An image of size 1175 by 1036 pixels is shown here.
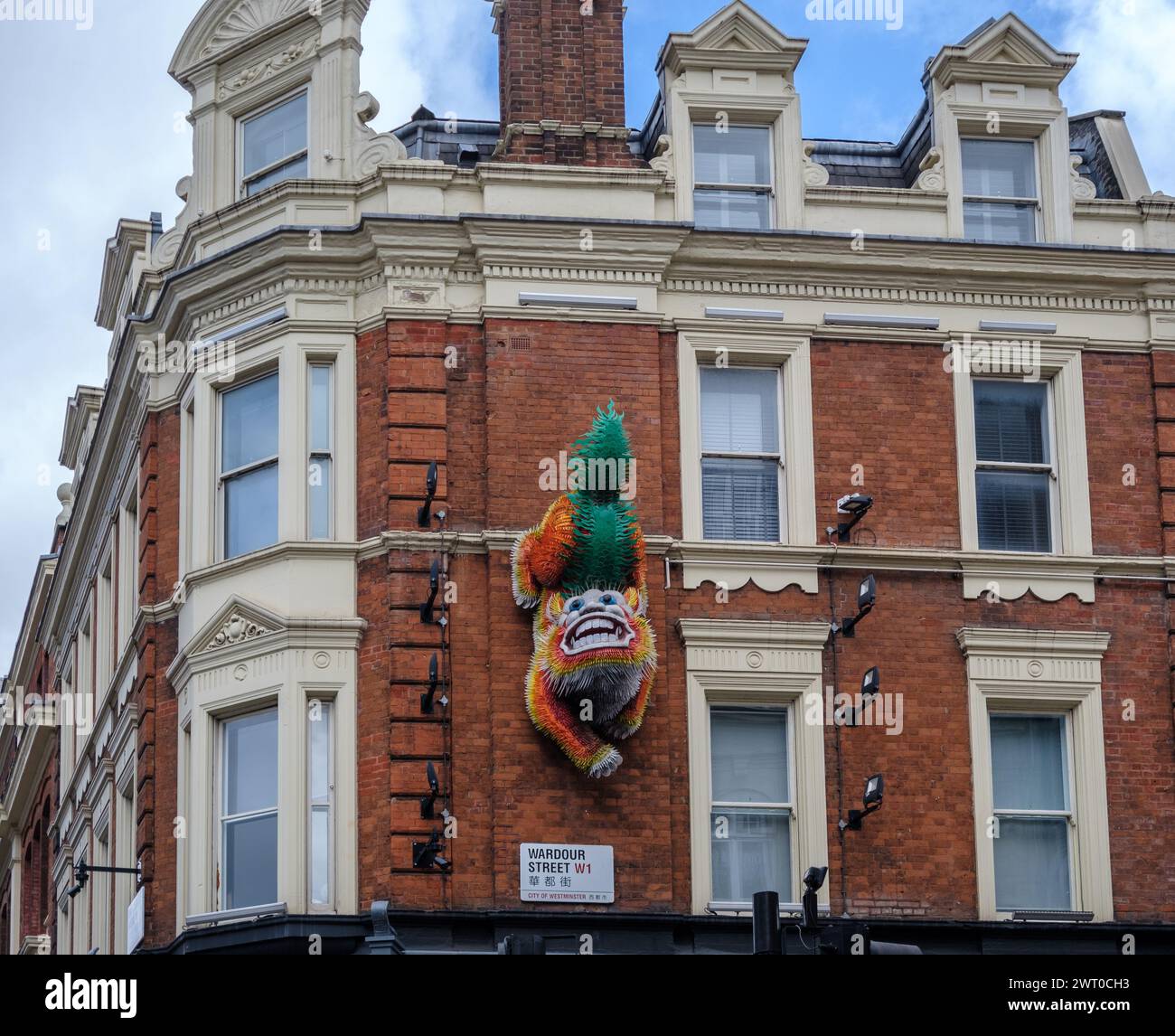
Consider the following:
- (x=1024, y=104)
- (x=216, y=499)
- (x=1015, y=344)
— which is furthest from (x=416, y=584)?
(x=1024, y=104)

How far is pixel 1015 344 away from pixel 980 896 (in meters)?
6.39

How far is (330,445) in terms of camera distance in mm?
28844

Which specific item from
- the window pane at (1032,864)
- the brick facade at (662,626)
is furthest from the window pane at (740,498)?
the window pane at (1032,864)

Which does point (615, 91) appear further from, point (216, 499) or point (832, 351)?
point (216, 499)

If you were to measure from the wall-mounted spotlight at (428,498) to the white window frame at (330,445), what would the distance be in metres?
1.03

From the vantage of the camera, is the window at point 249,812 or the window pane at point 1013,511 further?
the window pane at point 1013,511

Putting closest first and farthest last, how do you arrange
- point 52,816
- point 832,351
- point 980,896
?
point 980,896 < point 832,351 < point 52,816

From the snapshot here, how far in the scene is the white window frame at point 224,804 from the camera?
27.6m

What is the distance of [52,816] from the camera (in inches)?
1574

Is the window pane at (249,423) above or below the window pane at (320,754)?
above

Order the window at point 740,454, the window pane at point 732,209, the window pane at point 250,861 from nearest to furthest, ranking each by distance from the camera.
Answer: the window pane at point 250,861
the window at point 740,454
the window pane at point 732,209

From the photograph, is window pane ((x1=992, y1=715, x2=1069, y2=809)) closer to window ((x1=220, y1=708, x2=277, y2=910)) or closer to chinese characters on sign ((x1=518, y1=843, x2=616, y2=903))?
chinese characters on sign ((x1=518, y1=843, x2=616, y2=903))

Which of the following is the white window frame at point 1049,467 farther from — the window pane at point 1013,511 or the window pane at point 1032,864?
the window pane at point 1032,864

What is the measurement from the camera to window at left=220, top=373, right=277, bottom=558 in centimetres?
2903
